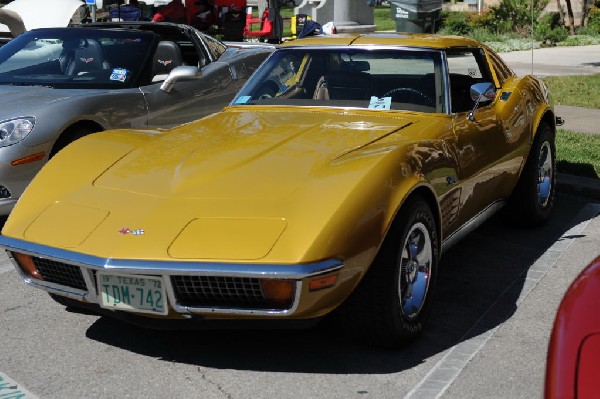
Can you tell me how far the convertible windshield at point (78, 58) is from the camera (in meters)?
7.76

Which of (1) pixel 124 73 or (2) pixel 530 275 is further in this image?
(1) pixel 124 73

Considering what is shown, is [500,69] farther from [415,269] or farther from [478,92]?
[415,269]

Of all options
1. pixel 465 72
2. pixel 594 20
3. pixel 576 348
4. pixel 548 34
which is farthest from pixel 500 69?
pixel 594 20

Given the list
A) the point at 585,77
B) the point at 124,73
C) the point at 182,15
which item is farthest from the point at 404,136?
the point at 182,15

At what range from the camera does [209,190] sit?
4363mm

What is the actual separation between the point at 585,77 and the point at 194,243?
12749 mm

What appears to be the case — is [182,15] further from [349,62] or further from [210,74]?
[349,62]

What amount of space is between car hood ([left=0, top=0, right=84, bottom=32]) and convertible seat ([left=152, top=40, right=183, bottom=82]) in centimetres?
897

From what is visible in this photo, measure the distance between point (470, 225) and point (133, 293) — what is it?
2257mm

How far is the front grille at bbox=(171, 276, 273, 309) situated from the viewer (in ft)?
12.8

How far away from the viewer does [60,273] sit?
4289 millimetres

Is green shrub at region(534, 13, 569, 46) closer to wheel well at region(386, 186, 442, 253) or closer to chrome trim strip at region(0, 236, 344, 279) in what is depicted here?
wheel well at region(386, 186, 442, 253)

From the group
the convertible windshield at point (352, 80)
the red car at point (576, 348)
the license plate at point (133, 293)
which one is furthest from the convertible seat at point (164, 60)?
the red car at point (576, 348)

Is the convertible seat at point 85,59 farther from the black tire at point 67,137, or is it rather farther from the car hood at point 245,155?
the car hood at point 245,155
